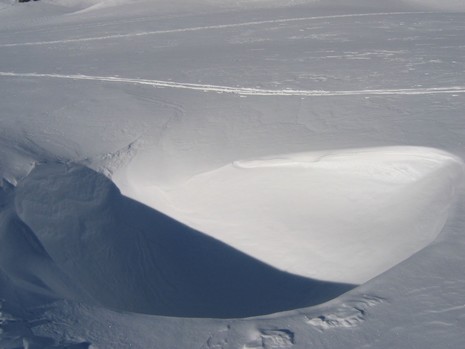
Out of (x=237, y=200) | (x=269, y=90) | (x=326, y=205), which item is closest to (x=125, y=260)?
(x=237, y=200)

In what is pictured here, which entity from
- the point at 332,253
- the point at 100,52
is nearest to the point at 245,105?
the point at 332,253

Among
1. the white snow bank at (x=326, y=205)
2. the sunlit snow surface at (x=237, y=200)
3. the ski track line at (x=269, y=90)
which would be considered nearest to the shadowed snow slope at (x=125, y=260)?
the sunlit snow surface at (x=237, y=200)

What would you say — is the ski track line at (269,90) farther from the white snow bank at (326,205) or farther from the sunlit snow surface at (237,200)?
the white snow bank at (326,205)

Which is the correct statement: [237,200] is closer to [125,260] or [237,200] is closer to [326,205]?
[326,205]

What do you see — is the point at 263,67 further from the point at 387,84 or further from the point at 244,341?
the point at 244,341

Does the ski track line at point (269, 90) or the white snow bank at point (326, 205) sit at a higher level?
the ski track line at point (269, 90)

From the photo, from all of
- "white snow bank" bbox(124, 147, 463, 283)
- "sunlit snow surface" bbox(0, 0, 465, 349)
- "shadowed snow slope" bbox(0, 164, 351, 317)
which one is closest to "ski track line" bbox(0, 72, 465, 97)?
"sunlit snow surface" bbox(0, 0, 465, 349)
